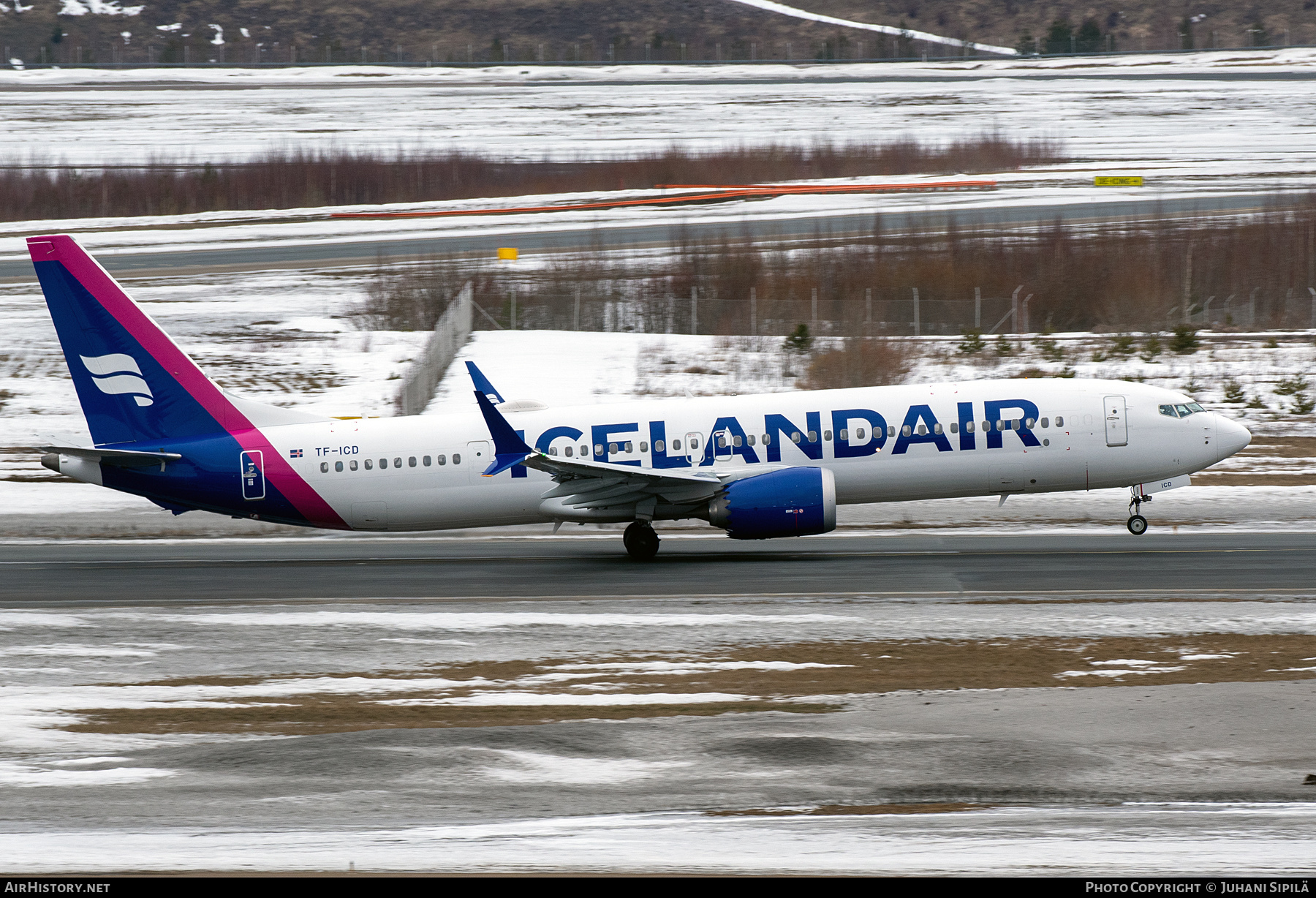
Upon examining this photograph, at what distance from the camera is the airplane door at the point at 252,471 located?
101ft

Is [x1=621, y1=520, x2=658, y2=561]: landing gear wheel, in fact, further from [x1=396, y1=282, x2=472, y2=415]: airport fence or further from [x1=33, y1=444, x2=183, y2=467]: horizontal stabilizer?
[x1=396, y1=282, x2=472, y2=415]: airport fence

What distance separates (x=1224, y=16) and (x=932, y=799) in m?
167

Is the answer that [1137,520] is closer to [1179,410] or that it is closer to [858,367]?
[1179,410]

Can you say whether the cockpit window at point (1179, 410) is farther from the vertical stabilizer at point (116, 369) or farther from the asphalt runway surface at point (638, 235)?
the asphalt runway surface at point (638, 235)

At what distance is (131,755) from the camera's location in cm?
1602

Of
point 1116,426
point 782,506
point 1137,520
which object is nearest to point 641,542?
point 782,506

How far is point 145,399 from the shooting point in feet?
103

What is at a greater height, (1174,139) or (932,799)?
(1174,139)

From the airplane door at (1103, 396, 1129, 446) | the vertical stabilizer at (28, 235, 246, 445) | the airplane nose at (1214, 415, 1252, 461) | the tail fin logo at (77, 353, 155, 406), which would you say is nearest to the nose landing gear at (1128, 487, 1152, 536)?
the airplane nose at (1214, 415, 1252, 461)

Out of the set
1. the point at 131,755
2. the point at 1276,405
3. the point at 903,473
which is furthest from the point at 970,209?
the point at 131,755

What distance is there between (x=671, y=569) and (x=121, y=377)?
511 inches

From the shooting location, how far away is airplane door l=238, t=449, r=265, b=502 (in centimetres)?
3089

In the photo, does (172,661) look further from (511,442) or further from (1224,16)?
(1224,16)

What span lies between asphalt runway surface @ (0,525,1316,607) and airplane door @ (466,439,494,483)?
6.81ft
